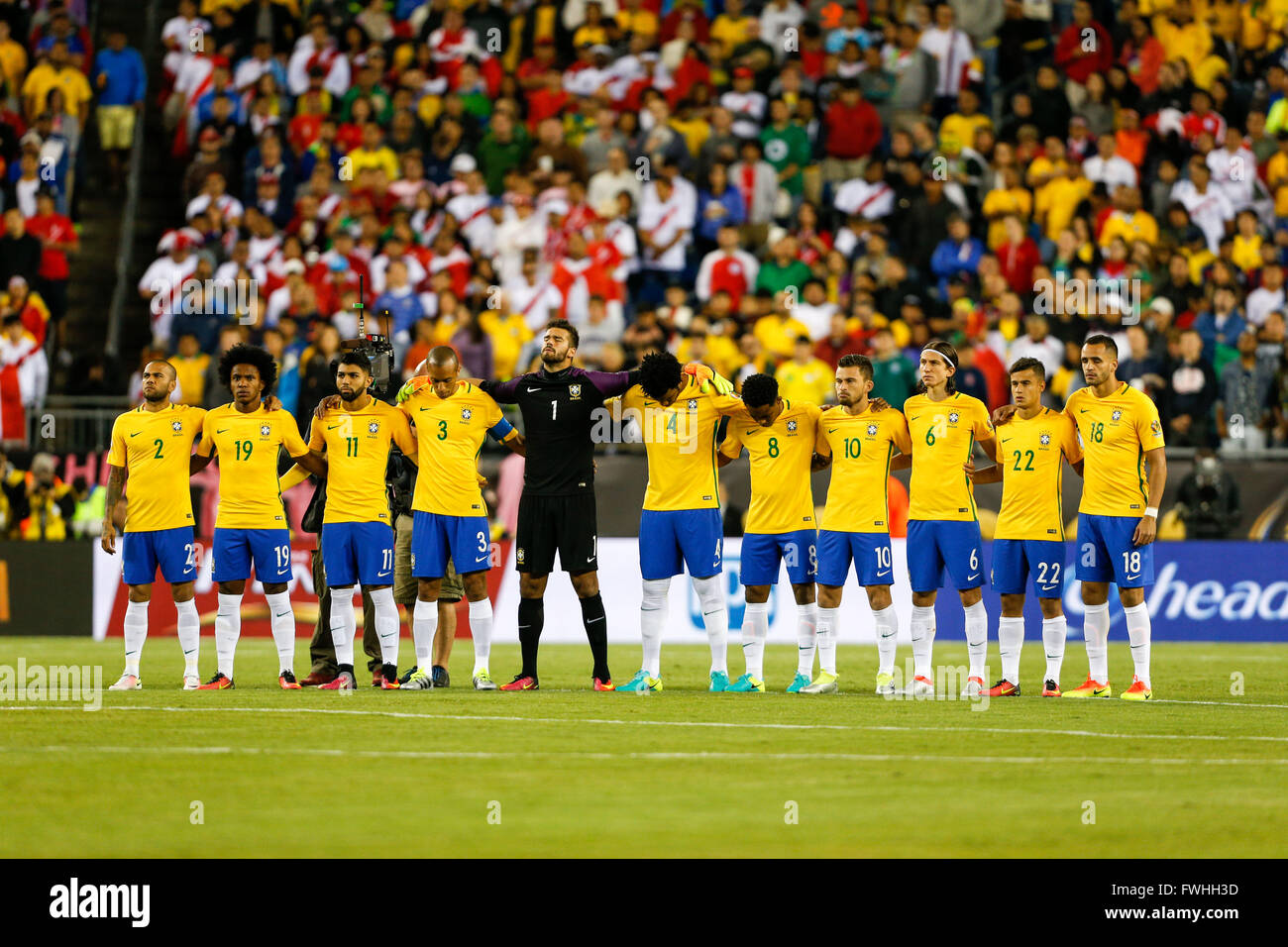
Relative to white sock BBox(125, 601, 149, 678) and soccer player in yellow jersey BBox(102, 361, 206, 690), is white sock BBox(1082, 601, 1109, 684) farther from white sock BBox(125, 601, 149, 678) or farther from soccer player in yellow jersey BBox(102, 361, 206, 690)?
white sock BBox(125, 601, 149, 678)

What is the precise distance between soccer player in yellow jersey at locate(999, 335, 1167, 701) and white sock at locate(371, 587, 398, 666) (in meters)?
5.25

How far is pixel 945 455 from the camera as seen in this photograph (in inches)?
562

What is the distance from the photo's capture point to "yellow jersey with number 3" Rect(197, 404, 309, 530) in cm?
1437

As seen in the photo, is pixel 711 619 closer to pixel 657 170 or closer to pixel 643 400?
pixel 643 400

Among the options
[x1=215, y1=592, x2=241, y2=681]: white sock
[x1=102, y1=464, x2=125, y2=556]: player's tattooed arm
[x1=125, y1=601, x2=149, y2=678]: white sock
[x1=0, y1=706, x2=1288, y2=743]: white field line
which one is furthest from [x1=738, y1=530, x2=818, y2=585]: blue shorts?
[x1=102, y1=464, x2=125, y2=556]: player's tattooed arm

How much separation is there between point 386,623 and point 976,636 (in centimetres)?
459

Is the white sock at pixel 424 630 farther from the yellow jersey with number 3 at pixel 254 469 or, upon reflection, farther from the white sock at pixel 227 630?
the white sock at pixel 227 630

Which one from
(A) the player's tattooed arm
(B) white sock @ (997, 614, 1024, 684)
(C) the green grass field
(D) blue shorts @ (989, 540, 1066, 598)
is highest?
(A) the player's tattooed arm

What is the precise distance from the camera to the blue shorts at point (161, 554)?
47.3ft

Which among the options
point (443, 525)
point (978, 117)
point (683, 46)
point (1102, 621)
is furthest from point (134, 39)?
point (1102, 621)

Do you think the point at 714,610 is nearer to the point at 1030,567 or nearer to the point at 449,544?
the point at 449,544

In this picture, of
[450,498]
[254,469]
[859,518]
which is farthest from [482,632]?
[859,518]

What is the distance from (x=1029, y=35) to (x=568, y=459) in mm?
16532

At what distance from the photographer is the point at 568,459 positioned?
1418cm
